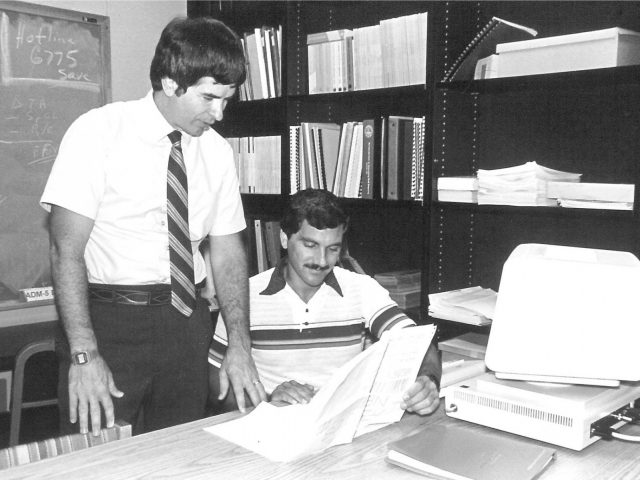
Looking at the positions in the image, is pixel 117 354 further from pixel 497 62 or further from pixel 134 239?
pixel 497 62

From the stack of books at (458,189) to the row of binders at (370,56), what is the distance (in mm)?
393

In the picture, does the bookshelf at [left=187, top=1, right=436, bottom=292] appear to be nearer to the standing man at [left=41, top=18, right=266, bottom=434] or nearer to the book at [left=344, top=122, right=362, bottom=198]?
the book at [left=344, top=122, right=362, bottom=198]

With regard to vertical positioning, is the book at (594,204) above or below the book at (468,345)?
above

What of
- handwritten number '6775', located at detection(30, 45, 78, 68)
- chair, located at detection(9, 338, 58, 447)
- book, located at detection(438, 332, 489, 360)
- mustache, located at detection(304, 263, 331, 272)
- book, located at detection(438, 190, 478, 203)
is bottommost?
chair, located at detection(9, 338, 58, 447)

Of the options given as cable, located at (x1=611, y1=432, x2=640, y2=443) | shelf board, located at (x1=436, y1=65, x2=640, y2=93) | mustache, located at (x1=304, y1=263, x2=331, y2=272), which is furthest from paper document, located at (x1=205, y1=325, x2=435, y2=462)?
shelf board, located at (x1=436, y1=65, x2=640, y2=93)

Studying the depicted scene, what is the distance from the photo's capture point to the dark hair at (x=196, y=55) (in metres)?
1.66

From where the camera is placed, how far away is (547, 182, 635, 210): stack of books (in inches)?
75.0

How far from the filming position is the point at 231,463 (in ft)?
3.89

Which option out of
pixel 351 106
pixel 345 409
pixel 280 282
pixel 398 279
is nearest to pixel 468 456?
pixel 345 409

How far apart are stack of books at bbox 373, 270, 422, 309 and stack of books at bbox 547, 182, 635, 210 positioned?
713 millimetres

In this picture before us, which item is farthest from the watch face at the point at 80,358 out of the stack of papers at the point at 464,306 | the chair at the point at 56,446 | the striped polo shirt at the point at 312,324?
the stack of papers at the point at 464,306

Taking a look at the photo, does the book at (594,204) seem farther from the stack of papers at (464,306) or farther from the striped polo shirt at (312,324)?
the striped polo shirt at (312,324)

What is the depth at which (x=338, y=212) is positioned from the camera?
6.49 ft

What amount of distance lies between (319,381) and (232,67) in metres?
0.90
